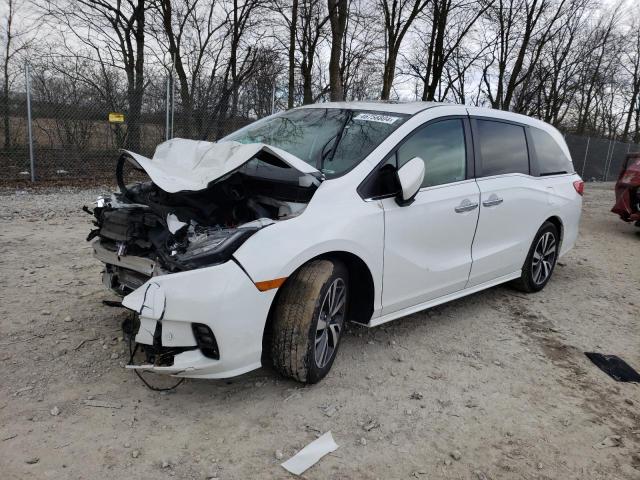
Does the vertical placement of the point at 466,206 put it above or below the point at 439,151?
below

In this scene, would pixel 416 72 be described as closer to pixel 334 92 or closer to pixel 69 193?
pixel 334 92

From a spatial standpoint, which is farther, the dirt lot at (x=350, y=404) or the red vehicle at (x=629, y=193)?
the red vehicle at (x=629, y=193)

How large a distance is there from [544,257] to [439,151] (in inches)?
88.3

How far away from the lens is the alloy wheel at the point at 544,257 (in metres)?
5.07

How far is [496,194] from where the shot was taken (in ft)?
13.7

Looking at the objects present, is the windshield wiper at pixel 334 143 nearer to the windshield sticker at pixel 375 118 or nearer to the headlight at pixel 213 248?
the windshield sticker at pixel 375 118

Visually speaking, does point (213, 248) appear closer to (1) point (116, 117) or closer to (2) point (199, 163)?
(2) point (199, 163)

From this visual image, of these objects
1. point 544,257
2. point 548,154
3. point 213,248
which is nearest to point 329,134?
point 213,248

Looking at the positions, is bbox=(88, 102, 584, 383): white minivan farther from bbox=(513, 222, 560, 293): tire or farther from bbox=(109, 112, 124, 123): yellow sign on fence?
bbox=(109, 112, 124, 123): yellow sign on fence

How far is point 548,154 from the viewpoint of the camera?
511 cm

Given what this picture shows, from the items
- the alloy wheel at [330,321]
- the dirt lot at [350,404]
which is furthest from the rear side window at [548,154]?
the alloy wheel at [330,321]

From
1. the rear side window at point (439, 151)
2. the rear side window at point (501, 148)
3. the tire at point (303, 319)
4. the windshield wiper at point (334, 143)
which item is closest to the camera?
the tire at point (303, 319)

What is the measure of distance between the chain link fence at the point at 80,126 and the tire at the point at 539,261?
810 centimetres

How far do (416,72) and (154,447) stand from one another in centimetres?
2215
